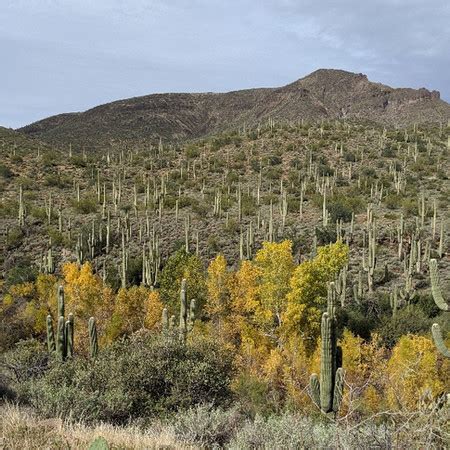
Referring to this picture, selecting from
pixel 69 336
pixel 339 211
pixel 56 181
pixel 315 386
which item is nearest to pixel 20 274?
pixel 69 336

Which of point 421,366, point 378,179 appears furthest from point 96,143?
point 421,366

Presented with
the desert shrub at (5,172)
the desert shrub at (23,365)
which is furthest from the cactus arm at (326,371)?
A: the desert shrub at (5,172)

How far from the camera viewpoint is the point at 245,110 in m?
125

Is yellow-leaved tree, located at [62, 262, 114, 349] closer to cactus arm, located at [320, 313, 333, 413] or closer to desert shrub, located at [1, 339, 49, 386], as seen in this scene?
desert shrub, located at [1, 339, 49, 386]

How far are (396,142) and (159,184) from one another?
28.2m

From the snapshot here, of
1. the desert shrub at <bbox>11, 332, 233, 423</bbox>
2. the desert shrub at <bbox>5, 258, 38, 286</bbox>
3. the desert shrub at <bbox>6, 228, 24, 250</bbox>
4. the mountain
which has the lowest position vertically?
the desert shrub at <bbox>5, 258, 38, 286</bbox>

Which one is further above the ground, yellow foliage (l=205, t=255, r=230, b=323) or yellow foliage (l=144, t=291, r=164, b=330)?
yellow foliage (l=205, t=255, r=230, b=323)

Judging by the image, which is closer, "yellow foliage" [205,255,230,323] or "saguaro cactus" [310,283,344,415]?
"saguaro cactus" [310,283,344,415]

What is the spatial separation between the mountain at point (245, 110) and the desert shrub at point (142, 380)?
75.8 m

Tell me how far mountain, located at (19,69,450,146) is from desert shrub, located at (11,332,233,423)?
75.8 meters

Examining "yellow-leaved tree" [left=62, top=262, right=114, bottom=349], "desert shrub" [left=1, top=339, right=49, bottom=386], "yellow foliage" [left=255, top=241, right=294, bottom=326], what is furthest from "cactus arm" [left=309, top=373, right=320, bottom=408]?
"yellow-leaved tree" [left=62, top=262, right=114, bottom=349]

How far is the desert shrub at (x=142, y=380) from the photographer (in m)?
10.9

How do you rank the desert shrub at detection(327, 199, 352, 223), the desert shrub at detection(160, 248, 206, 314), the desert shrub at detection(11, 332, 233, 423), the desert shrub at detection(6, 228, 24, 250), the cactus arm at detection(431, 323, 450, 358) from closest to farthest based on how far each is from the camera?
the cactus arm at detection(431, 323, 450, 358) < the desert shrub at detection(11, 332, 233, 423) < the desert shrub at detection(160, 248, 206, 314) < the desert shrub at detection(6, 228, 24, 250) < the desert shrub at detection(327, 199, 352, 223)

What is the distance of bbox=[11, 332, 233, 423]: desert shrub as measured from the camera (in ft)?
35.7
